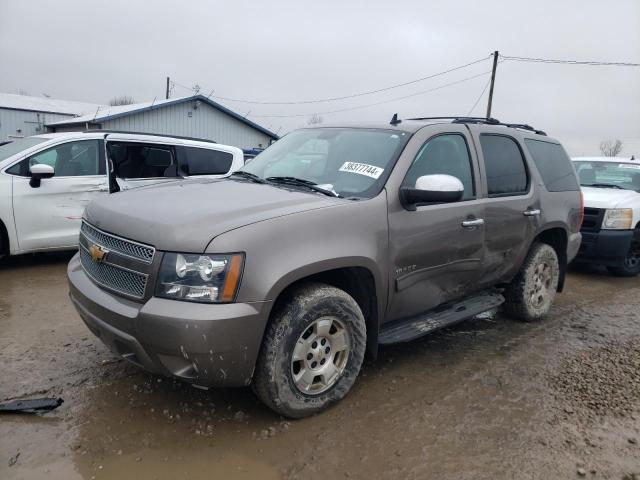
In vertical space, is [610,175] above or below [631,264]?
above

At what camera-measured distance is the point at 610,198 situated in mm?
7086

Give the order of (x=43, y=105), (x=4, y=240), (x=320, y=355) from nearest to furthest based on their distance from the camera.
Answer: (x=320, y=355) → (x=4, y=240) → (x=43, y=105)

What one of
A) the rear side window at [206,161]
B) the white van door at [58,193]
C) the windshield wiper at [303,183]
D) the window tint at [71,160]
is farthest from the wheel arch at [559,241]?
the window tint at [71,160]

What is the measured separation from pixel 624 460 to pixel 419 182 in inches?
79.4

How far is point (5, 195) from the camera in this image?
19.1ft

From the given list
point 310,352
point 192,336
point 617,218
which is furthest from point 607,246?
point 192,336

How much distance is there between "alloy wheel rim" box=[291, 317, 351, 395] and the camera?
2.90 m

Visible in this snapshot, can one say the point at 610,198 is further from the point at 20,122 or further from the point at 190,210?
the point at 20,122

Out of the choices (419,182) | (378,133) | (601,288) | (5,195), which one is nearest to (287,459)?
(419,182)

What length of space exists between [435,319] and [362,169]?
1.30 m

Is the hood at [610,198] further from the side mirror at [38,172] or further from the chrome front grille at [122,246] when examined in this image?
the side mirror at [38,172]

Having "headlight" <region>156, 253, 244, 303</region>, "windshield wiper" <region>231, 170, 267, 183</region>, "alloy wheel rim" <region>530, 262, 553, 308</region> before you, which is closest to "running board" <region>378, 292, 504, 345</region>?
"alloy wheel rim" <region>530, 262, 553, 308</region>

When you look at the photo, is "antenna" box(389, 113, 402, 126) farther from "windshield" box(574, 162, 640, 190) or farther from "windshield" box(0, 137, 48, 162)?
"windshield" box(574, 162, 640, 190)

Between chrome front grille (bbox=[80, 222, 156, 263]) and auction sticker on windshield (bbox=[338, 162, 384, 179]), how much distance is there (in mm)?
1518
